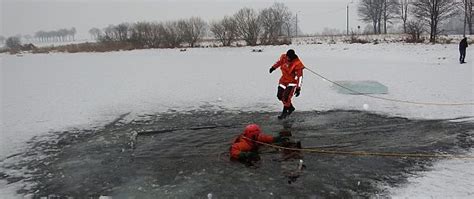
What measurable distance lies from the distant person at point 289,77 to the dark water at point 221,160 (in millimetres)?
526

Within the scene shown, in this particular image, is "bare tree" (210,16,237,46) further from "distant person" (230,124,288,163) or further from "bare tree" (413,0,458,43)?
"distant person" (230,124,288,163)

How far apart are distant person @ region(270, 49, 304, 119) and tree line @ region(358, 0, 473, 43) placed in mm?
26104

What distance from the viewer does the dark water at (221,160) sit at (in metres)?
5.25

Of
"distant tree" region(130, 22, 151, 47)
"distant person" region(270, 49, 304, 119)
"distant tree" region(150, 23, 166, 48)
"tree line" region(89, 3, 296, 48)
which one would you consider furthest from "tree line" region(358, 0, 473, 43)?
"distant tree" region(130, 22, 151, 47)

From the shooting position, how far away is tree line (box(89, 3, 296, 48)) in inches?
1721

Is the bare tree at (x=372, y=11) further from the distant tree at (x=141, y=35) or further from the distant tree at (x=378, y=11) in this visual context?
the distant tree at (x=141, y=35)

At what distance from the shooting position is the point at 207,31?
48.4m

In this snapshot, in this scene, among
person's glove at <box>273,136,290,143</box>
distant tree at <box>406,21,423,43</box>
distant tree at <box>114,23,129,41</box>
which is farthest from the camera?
distant tree at <box>114,23,129,41</box>

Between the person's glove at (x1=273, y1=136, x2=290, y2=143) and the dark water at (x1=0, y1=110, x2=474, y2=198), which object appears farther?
the person's glove at (x1=273, y1=136, x2=290, y2=143)

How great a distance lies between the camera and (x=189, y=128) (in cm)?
859

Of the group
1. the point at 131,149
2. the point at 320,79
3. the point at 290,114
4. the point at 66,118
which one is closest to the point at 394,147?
the point at 290,114

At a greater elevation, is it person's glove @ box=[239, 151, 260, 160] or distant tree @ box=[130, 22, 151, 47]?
distant tree @ box=[130, 22, 151, 47]

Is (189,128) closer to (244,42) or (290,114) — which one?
(290,114)

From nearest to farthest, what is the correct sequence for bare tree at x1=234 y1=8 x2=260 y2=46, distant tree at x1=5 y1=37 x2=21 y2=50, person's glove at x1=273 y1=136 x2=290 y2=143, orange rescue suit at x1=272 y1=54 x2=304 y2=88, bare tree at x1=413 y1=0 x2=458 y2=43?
person's glove at x1=273 y1=136 x2=290 y2=143 < orange rescue suit at x1=272 y1=54 x2=304 y2=88 < bare tree at x1=413 y1=0 x2=458 y2=43 < bare tree at x1=234 y1=8 x2=260 y2=46 < distant tree at x1=5 y1=37 x2=21 y2=50
